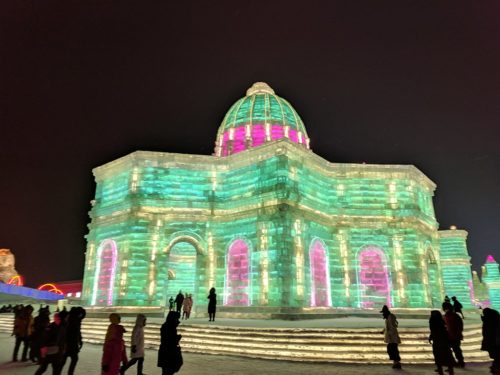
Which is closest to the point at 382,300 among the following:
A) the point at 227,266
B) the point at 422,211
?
the point at 422,211

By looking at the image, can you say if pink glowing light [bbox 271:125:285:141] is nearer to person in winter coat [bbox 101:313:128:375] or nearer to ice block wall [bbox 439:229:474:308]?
ice block wall [bbox 439:229:474:308]

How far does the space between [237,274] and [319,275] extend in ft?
20.4

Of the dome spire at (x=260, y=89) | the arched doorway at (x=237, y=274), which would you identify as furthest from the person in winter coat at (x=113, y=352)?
the dome spire at (x=260, y=89)

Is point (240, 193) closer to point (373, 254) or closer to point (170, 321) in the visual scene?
point (373, 254)

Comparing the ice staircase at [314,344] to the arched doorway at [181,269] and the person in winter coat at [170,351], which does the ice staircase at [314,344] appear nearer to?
the person in winter coat at [170,351]

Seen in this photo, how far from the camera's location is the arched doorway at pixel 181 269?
123 ft

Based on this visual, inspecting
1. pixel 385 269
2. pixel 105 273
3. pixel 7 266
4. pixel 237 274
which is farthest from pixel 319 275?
pixel 7 266

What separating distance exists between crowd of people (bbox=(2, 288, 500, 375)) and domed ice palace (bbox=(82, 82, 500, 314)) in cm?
1267

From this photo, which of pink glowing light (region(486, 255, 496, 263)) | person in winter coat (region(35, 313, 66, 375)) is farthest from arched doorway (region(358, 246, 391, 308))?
pink glowing light (region(486, 255, 496, 263))

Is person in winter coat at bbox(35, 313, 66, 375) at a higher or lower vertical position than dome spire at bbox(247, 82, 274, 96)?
lower

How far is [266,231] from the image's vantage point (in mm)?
25781

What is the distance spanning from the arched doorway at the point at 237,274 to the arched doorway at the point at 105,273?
8826 millimetres

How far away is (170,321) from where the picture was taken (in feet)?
26.9

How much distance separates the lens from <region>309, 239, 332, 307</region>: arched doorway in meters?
27.1
